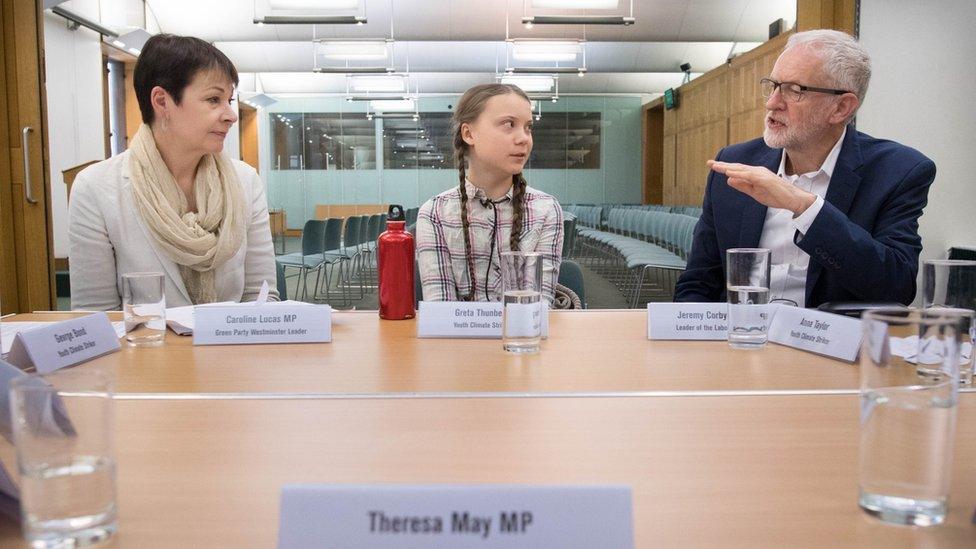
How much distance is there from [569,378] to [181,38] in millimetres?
1617

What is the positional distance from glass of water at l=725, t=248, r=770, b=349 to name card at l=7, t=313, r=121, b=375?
45.5 inches

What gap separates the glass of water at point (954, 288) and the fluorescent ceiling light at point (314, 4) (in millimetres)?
6094

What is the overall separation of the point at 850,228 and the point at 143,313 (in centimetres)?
159

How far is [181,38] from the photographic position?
210 cm

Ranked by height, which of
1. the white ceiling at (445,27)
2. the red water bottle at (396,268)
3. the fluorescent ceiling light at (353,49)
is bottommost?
the red water bottle at (396,268)

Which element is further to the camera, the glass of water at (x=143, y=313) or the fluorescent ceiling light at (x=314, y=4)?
the fluorescent ceiling light at (x=314, y=4)

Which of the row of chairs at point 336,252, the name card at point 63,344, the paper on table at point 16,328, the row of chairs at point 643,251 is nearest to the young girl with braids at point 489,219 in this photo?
the paper on table at point 16,328

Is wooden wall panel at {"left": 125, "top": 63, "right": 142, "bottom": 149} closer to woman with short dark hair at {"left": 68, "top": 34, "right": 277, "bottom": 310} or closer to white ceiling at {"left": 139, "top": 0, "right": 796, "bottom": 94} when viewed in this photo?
white ceiling at {"left": 139, "top": 0, "right": 796, "bottom": 94}

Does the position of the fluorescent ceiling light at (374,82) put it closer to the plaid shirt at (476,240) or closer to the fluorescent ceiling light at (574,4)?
the fluorescent ceiling light at (574,4)

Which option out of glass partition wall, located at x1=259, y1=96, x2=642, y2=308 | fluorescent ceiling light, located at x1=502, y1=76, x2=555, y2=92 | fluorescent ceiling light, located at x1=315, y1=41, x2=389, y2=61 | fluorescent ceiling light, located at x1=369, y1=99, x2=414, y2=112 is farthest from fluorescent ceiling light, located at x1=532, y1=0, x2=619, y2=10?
glass partition wall, located at x1=259, y1=96, x2=642, y2=308

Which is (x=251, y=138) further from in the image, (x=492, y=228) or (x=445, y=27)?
(x=492, y=228)

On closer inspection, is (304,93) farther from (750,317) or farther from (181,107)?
(750,317)

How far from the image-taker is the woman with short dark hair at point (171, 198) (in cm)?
199

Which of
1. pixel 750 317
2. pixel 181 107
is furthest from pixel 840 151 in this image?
pixel 181 107
